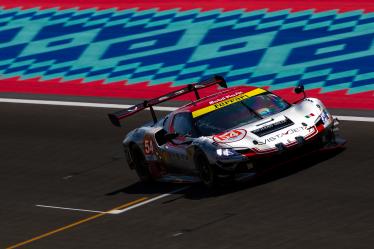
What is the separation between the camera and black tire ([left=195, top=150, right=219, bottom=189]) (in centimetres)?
1683

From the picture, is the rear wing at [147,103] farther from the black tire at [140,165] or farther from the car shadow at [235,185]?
the car shadow at [235,185]

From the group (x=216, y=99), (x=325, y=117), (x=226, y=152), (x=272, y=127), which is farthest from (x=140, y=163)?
(x=325, y=117)

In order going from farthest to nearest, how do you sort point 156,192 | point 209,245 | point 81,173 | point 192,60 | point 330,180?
point 192,60 < point 81,173 < point 156,192 < point 330,180 < point 209,245

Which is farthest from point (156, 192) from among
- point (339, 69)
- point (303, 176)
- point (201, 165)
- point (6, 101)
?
point (6, 101)

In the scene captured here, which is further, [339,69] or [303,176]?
[339,69]

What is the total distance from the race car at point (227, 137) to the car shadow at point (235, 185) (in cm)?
17

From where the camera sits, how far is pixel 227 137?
55.4 feet

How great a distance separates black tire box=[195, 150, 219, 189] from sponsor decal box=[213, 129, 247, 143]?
0.33 meters

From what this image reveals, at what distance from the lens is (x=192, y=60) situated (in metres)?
26.3

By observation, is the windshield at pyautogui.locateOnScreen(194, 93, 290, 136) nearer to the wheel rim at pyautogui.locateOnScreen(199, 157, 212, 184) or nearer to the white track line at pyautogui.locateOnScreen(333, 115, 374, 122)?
the wheel rim at pyautogui.locateOnScreen(199, 157, 212, 184)

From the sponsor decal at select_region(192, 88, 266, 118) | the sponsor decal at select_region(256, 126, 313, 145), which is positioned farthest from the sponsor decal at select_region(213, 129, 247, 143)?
the sponsor decal at select_region(192, 88, 266, 118)

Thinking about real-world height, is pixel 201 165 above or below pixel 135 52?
above

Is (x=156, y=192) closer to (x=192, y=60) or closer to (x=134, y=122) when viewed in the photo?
(x=134, y=122)

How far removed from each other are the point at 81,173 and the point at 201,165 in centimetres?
340
